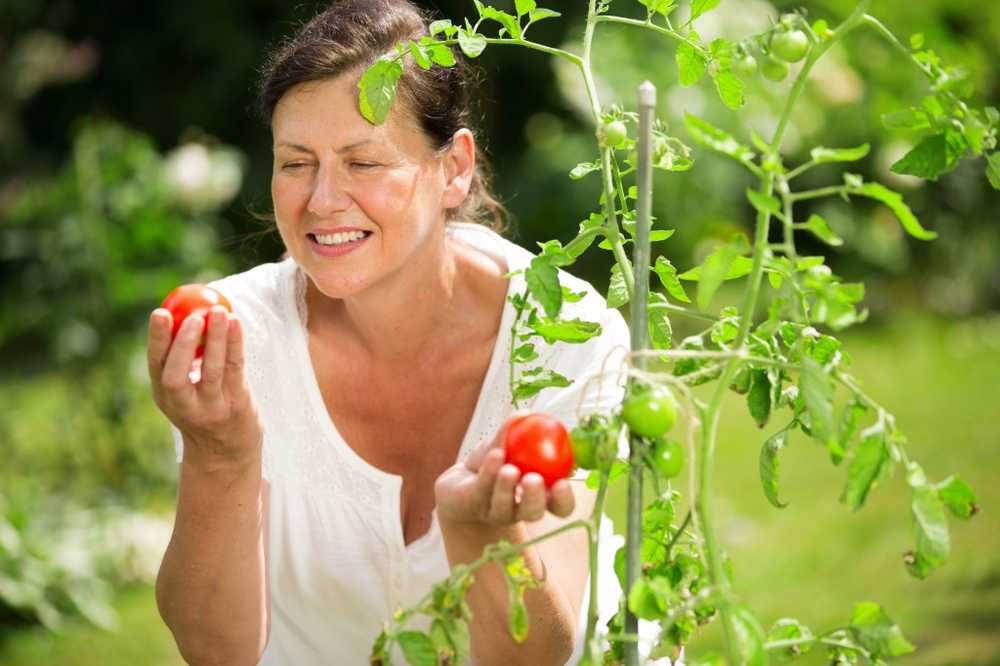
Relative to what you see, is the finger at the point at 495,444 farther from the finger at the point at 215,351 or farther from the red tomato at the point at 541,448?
the finger at the point at 215,351

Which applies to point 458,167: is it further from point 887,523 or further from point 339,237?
point 887,523

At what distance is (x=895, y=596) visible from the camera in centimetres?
352

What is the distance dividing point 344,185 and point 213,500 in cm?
52

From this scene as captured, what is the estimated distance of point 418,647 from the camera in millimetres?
1336

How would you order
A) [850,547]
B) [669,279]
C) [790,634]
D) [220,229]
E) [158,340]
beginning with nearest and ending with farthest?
[790,634], [669,279], [158,340], [850,547], [220,229]

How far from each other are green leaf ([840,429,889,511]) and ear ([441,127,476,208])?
1129 mm

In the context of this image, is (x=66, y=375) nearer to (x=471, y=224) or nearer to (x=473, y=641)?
(x=471, y=224)

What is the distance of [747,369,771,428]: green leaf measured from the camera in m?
1.56

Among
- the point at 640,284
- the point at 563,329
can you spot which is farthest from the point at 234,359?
the point at 640,284

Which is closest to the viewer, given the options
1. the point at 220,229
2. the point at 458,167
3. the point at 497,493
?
the point at 497,493

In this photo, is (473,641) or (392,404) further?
(392,404)

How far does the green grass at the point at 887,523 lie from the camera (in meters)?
3.40

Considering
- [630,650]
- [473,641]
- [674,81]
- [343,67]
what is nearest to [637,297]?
[630,650]

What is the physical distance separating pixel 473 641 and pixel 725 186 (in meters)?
3.92
